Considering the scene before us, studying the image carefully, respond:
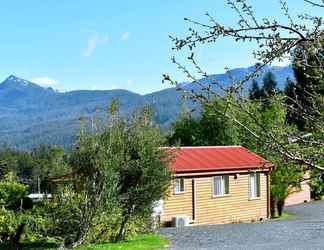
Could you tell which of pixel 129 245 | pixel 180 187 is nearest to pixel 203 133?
pixel 180 187

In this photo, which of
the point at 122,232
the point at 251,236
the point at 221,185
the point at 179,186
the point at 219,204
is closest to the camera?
the point at 122,232

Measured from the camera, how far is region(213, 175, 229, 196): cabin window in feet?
96.7

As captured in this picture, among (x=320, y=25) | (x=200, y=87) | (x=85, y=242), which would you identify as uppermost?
(x=320, y=25)

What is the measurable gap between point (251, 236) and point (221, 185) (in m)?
8.00

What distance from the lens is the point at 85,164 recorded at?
62.8ft

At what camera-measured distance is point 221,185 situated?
29.7 meters

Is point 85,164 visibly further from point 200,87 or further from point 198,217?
point 200,87

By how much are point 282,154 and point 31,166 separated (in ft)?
332

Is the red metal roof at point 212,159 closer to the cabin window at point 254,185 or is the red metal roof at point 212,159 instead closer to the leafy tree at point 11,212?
the cabin window at point 254,185

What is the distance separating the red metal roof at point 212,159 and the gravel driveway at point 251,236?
342 centimetres

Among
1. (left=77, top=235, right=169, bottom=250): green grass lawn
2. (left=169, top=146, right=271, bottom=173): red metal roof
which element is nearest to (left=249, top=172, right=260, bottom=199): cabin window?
(left=169, top=146, right=271, bottom=173): red metal roof

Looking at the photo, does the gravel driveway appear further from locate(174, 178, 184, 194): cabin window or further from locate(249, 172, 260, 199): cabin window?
locate(249, 172, 260, 199): cabin window

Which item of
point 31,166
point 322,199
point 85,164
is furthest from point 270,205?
point 31,166

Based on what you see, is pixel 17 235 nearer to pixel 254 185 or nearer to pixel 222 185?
pixel 222 185
